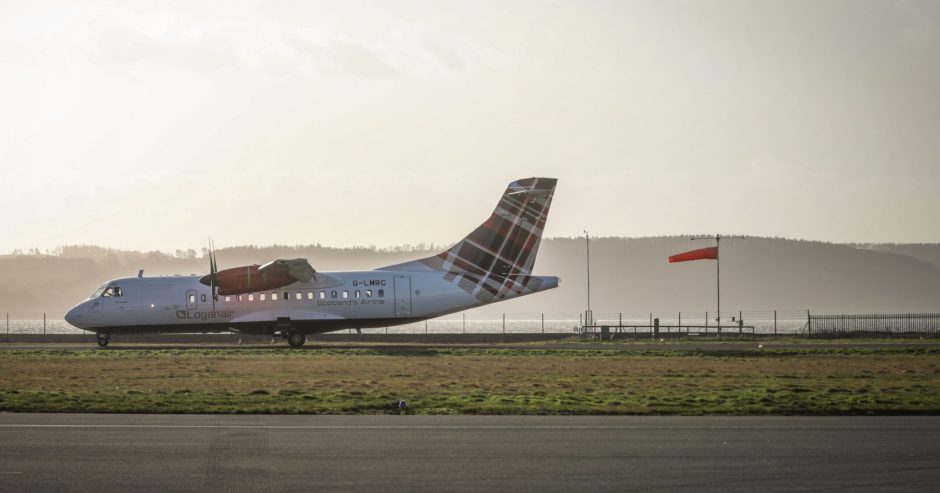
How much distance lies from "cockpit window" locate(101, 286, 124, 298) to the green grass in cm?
619

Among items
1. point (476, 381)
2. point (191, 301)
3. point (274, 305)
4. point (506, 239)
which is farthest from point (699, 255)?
point (476, 381)

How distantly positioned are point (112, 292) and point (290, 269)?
874 cm

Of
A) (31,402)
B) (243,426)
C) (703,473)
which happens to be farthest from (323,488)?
A: (31,402)

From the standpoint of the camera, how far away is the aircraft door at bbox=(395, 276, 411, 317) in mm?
54594

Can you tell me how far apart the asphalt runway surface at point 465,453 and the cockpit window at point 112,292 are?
32.4m

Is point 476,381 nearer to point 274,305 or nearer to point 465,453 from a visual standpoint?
point 465,453

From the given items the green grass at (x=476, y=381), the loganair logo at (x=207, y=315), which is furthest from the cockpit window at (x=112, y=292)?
the green grass at (x=476, y=381)

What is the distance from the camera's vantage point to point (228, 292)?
53250 mm

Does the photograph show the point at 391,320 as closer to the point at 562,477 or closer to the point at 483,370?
the point at 483,370

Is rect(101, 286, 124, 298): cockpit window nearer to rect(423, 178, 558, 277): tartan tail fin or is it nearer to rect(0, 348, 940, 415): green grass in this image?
rect(0, 348, 940, 415): green grass

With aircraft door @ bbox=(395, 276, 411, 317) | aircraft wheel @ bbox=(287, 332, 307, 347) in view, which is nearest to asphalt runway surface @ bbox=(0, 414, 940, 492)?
aircraft wheel @ bbox=(287, 332, 307, 347)

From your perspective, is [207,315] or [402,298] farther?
[402,298]

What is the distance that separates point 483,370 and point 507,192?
19.5m

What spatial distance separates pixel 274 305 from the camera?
177ft
